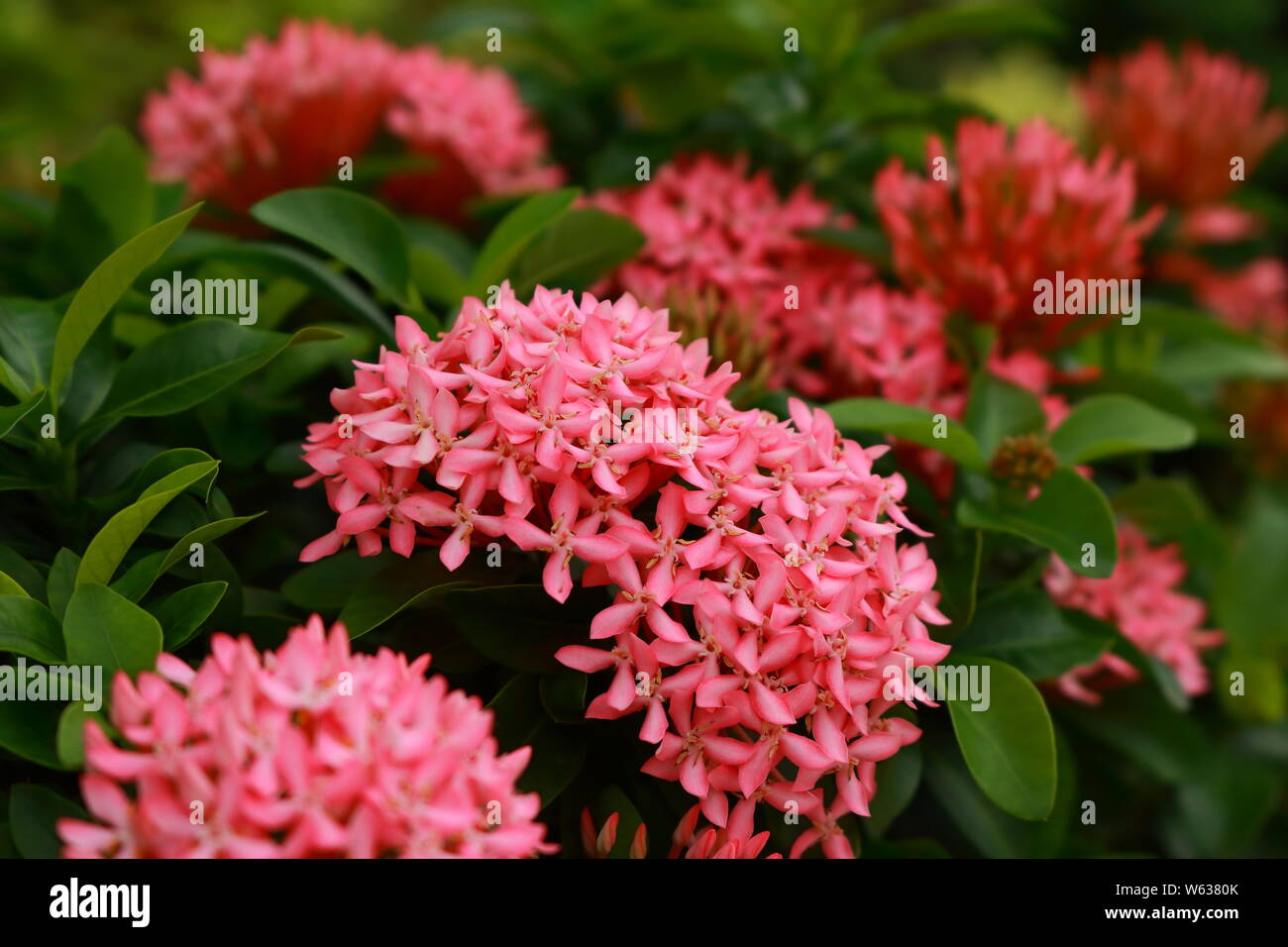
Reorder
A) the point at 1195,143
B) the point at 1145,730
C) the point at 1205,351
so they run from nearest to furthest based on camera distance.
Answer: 1. the point at 1145,730
2. the point at 1205,351
3. the point at 1195,143

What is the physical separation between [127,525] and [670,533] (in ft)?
1.11

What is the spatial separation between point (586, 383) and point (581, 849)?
0.30 meters

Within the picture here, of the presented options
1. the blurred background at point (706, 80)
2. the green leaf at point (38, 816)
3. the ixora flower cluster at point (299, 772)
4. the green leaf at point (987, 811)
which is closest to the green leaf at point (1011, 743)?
the green leaf at point (987, 811)

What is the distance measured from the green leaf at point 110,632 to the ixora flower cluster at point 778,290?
1.69 feet

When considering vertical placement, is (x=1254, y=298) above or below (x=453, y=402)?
above

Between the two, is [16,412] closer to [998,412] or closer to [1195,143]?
[998,412]

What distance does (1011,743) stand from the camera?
0.70m

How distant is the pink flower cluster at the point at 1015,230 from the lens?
1.00 meters

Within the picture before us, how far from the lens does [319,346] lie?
0.86 m

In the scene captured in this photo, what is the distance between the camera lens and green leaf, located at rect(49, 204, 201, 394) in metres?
0.68

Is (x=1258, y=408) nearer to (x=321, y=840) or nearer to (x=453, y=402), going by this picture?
(x=453, y=402)

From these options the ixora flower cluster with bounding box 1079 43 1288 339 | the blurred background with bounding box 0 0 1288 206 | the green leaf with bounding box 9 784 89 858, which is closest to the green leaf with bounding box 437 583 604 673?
the green leaf with bounding box 9 784 89 858

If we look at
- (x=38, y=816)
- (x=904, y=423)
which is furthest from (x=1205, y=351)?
(x=38, y=816)
